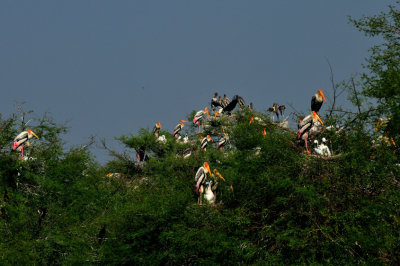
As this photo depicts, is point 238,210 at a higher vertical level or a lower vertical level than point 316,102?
lower

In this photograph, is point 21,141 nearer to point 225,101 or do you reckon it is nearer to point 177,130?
point 177,130

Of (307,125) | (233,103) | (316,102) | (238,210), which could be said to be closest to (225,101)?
(233,103)

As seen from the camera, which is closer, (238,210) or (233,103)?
(238,210)

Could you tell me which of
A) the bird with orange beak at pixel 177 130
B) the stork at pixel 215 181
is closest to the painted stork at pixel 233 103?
the bird with orange beak at pixel 177 130

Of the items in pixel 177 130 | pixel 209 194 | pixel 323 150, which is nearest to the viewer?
pixel 323 150

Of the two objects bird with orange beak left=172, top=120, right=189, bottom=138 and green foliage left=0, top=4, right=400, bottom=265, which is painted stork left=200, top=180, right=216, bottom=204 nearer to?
green foliage left=0, top=4, right=400, bottom=265

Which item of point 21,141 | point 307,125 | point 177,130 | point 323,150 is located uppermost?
point 177,130

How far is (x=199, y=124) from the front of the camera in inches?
1400

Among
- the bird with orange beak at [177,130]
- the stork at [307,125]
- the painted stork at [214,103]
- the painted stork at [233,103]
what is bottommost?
the stork at [307,125]

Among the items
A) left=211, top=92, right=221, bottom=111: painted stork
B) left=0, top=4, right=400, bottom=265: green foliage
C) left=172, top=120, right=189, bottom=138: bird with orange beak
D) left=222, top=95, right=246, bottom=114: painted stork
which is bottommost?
left=0, top=4, right=400, bottom=265: green foliage

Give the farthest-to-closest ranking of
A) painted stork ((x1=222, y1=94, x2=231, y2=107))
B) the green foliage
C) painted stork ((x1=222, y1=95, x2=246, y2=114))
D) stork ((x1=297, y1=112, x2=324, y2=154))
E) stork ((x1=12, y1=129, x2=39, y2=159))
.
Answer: painted stork ((x1=222, y1=94, x2=231, y2=107)) < painted stork ((x1=222, y1=95, x2=246, y2=114)) < stork ((x1=12, y1=129, x2=39, y2=159)) < stork ((x1=297, y1=112, x2=324, y2=154)) < the green foliage

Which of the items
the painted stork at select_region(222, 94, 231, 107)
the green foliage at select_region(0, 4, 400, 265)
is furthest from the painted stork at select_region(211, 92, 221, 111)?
the green foliage at select_region(0, 4, 400, 265)

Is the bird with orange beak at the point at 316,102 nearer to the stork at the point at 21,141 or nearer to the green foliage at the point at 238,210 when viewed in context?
the green foliage at the point at 238,210

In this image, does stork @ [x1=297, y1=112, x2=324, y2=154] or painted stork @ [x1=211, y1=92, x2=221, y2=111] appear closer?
stork @ [x1=297, y1=112, x2=324, y2=154]
